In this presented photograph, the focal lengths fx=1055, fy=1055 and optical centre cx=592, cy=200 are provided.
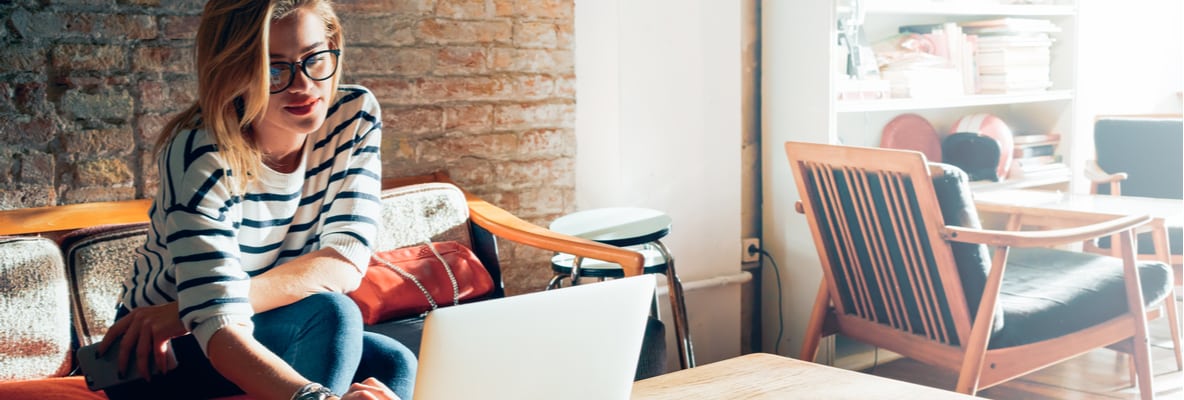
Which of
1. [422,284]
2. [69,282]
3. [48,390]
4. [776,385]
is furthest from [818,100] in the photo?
[48,390]

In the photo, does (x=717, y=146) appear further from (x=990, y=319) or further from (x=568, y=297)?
(x=568, y=297)

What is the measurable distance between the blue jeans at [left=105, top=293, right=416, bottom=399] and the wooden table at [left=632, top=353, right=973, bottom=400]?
1.21 ft

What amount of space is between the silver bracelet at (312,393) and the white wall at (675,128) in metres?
1.86

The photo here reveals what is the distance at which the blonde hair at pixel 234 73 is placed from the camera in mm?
1442

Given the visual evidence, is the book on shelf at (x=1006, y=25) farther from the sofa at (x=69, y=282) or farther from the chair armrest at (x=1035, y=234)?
the sofa at (x=69, y=282)

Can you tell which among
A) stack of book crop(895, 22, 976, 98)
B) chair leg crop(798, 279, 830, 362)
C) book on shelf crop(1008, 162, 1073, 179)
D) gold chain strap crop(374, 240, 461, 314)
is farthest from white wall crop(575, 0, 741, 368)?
book on shelf crop(1008, 162, 1073, 179)

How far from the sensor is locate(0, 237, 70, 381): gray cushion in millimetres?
2008

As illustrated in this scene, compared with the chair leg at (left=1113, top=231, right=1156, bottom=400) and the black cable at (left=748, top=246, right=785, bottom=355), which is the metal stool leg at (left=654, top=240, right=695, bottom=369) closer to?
the black cable at (left=748, top=246, right=785, bottom=355)

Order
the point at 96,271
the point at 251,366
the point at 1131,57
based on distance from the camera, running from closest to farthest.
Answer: the point at 251,366, the point at 96,271, the point at 1131,57

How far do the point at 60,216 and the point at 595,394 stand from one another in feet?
5.18

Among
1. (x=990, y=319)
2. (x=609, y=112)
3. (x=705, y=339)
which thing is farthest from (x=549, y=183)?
(x=990, y=319)

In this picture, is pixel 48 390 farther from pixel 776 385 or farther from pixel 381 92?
pixel 776 385

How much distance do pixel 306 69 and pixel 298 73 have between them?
1 cm

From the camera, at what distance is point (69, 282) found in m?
2.12
